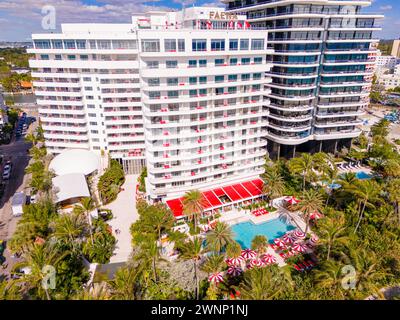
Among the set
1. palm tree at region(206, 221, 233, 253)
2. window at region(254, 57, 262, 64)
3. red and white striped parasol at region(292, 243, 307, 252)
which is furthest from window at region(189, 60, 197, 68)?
red and white striped parasol at region(292, 243, 307, 252)

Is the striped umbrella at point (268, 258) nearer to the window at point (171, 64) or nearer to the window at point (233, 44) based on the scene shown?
the window at point (171, 64)

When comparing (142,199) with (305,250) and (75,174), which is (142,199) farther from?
(305,250)

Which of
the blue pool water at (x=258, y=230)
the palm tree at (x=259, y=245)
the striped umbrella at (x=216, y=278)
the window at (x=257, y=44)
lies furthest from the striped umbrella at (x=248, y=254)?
the window at (x=257, y=44)

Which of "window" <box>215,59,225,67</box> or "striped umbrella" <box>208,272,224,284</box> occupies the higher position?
"window" <box>215,59,225,67</box>

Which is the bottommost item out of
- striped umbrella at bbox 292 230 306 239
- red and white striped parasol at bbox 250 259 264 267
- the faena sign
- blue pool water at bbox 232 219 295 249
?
blue pool water at bbox 232 219 295 249

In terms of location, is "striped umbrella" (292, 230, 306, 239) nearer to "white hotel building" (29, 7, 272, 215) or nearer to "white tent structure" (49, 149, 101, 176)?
"white hotel building" (29, 7, 272, 215)
